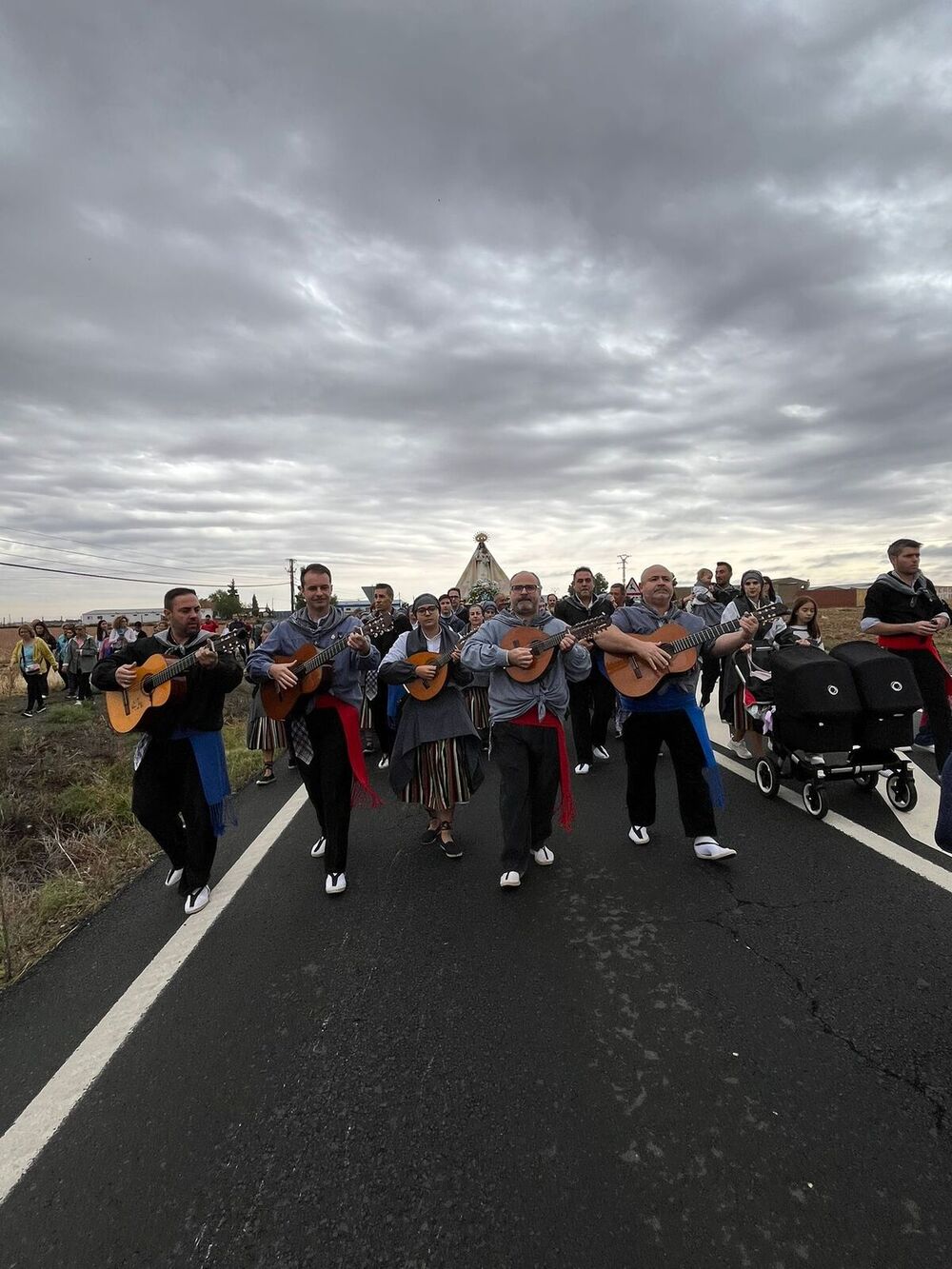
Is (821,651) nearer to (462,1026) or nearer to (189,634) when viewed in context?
(462,1026)

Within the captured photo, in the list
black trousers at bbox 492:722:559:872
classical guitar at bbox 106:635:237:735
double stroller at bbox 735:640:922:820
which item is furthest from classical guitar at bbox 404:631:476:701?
double stroller at bbox 735:640:922:820

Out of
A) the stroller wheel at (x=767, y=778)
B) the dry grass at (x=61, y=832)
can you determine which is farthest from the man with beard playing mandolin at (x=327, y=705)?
the stroller wheel at (x=767, y=778)

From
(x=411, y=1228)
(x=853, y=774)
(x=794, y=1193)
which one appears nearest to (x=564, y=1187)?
(x=411, y=1228)

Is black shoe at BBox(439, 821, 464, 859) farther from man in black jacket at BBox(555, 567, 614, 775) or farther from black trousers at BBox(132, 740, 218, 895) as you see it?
man in black jacket at BBox(555, 567, 614, 775)

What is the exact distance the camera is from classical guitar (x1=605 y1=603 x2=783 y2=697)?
4.11 m

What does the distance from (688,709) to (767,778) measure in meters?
1.67

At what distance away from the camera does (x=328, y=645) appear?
14.3 ft

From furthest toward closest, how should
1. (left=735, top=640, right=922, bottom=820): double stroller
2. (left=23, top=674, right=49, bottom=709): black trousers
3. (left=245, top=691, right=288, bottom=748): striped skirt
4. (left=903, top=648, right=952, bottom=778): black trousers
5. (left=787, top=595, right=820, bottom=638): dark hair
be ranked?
(left=23, top=674, right=49, bottom=709): black trousers, (left=245, top=691, right=288, bottom=748): striped skirt, (left=787, top=595, right=820, bottom=638): dark hair, (left=903, top=648, right=952, bottom=778): black trousers, (left=735, top=640, right=922, bottom=820): double stroller

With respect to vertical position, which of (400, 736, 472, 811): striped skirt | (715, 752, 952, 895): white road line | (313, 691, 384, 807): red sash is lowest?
(715, 752, 952, 895): white road line

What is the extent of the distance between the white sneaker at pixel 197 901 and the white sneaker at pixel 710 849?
3176 millimetres

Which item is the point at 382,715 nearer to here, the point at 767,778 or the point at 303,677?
the point at 303,677

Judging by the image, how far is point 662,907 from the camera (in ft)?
11.5

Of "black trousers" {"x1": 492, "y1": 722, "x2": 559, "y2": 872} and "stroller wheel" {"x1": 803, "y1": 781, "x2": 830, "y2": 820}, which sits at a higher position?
"black trousers" {"x1": 492, "y1": 722, "x2": 559, "y2": 872}

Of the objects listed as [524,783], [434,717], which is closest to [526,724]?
[524,783]
